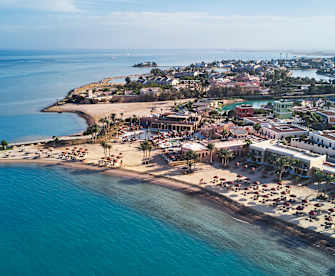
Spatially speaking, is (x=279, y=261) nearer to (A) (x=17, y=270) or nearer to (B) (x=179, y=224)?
(B) (x=179, y=224)

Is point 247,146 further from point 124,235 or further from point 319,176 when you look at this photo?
point 124,235

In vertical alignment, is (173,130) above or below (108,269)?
above

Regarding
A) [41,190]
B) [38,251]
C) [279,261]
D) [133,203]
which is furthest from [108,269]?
[41,190]

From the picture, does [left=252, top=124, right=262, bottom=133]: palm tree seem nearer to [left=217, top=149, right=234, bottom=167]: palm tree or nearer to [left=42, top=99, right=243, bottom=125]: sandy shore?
[left=217, top=149, right=234, bottom=167]: palm tree

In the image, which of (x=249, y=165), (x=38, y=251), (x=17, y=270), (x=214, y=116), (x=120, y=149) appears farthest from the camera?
(x=214, y=116)

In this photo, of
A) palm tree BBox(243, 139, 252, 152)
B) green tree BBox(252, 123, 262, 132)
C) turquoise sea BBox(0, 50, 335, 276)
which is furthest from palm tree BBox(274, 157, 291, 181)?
green tree BBox(252, 123, 262, 132)

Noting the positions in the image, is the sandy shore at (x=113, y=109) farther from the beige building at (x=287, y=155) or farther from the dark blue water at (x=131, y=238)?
the dark blue water at (x=131, y=238)
